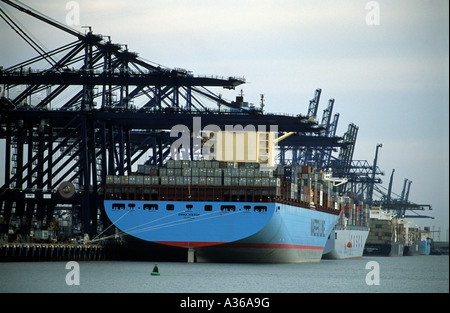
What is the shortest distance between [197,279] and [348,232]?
169 feet

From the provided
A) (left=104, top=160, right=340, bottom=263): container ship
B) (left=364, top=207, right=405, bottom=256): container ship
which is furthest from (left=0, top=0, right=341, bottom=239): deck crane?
(left=364, top=207, right=405, bottom=256): container ship

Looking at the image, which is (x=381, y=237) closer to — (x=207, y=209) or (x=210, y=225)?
(x=207, y=209)

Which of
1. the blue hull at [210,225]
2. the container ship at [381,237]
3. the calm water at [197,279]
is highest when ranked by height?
the blue hull at [210,225]

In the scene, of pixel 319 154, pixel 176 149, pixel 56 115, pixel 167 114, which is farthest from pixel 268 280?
pixel 319 154

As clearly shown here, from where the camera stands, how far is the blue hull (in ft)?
207

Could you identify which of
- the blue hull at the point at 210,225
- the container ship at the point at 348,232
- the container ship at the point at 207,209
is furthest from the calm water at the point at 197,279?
the container ship at the point at 348,232

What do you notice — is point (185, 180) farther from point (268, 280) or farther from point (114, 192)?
point (268, 280)

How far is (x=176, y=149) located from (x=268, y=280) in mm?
36568

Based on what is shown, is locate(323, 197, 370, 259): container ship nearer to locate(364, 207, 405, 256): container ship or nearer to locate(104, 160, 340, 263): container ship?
locate(364, 207, 405, 256): container ship

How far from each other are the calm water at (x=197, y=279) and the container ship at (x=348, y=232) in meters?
28.2

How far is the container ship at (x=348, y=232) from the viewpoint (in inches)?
3662

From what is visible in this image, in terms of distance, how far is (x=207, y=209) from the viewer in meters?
63.6

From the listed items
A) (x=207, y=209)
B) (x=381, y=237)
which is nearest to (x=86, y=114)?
(x=207, y=209)

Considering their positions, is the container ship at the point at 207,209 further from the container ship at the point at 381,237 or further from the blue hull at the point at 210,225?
the container ship at the point at 381,237
